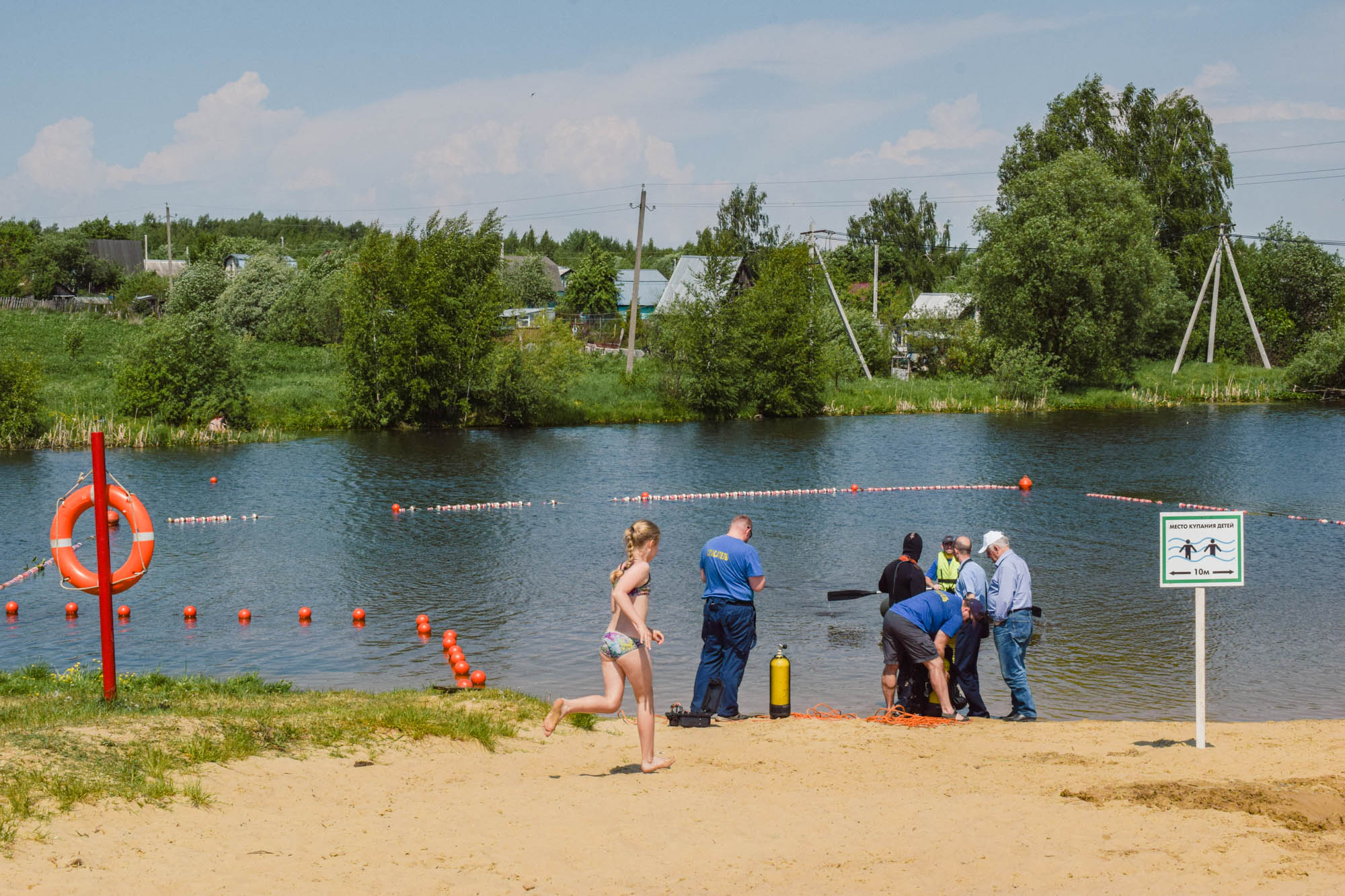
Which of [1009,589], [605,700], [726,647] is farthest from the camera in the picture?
[1009,589]

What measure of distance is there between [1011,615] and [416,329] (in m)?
42.8

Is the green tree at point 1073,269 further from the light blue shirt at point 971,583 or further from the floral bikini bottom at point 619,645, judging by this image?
the floral bikini bottom at point 619,645

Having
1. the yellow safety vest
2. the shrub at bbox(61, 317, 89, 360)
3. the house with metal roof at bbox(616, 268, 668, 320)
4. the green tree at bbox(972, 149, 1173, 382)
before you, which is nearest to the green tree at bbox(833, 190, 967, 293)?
the house with metal roof at bbox(616, 268, 668, 320)

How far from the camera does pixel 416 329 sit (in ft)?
167

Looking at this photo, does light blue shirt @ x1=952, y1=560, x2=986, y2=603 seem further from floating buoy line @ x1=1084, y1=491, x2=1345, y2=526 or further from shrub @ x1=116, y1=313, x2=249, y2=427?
shrub @ x1=116, y1=313, x2=249, y2=427

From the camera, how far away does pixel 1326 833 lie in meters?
7.00

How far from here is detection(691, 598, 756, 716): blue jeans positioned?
11.1 meters

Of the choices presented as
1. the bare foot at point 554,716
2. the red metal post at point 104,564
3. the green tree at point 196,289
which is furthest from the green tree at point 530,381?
the bare foot at point 554,716

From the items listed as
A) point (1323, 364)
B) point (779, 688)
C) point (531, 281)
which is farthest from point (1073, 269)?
point (779, 688)

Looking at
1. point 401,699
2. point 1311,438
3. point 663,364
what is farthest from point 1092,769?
point 663,364

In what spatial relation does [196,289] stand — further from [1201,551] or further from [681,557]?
[1201,551]

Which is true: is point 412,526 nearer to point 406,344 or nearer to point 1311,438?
point 406,344

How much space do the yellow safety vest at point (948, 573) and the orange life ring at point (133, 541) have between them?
8.90 meters

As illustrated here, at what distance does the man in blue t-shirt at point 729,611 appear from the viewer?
1103cm
